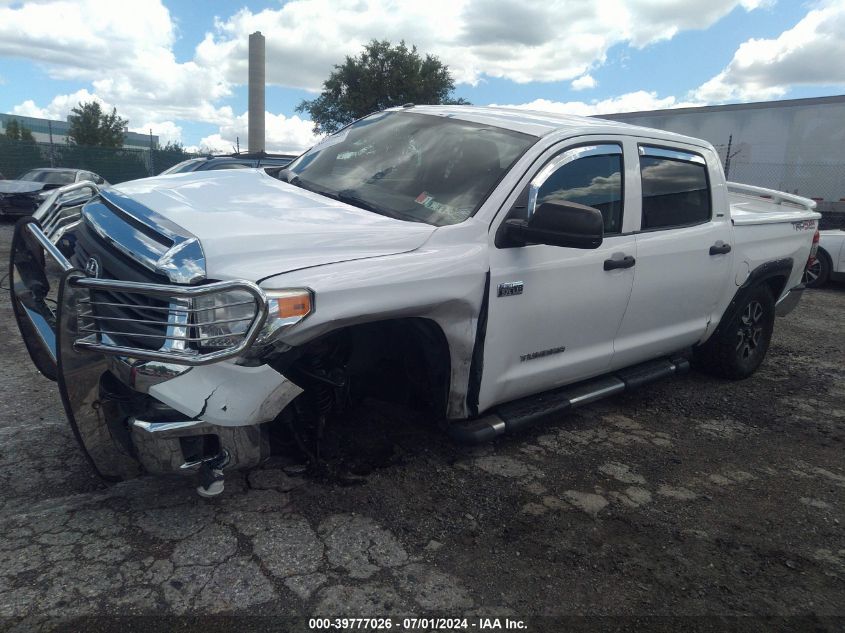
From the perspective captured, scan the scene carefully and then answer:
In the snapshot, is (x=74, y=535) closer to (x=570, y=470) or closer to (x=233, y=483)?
(x=233, y=483)

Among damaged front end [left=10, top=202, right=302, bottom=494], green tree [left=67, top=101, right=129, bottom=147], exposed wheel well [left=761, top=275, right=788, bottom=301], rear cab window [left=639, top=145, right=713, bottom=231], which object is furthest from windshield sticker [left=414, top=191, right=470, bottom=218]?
green tree [left=67, top=101, right=129, bottom=147]

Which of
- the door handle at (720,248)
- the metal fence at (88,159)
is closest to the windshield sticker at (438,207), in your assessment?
the door handle at (720,248)

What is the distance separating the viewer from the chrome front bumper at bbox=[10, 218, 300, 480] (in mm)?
2252

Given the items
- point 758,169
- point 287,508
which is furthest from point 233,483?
point 758,169

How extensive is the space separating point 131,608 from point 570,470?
2222mm

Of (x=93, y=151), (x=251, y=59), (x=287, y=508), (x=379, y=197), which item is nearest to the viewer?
(x=287, y=508)

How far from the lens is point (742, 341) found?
5164mm

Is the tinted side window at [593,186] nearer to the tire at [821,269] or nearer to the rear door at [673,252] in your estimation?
the rear door at [673,252]

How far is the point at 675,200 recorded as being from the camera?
4230 mm

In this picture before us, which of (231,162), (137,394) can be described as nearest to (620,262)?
(137,394)

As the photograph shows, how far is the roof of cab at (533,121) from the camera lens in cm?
360

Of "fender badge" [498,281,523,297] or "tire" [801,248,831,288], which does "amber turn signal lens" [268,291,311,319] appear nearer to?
"fender badge" [498,281,523,297]

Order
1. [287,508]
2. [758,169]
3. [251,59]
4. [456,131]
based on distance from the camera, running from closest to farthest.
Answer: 1. [287,508]
2. [456,131]
3. [758,169]
4. [251,59]

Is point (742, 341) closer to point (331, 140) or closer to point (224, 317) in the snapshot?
point (331, 140)
